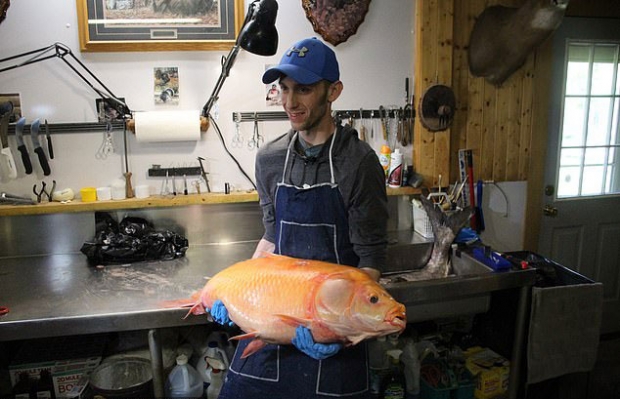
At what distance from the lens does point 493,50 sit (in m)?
2.99

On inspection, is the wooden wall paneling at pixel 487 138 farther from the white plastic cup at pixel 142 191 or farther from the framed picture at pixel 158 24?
the white plastic cup at pixel 142 191

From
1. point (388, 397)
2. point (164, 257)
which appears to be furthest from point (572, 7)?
point (164, 257)

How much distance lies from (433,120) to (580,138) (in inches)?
47.3

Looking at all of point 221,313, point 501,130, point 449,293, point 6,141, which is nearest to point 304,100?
point 221,313

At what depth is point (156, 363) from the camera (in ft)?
6.88

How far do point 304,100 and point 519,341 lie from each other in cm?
179

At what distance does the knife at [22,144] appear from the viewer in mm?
2594

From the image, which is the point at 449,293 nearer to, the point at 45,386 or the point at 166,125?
the point at 166,125

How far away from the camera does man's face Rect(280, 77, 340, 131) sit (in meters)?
1.60

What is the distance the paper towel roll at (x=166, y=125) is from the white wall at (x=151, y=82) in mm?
141

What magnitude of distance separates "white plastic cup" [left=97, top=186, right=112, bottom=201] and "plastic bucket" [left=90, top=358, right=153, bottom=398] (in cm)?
90

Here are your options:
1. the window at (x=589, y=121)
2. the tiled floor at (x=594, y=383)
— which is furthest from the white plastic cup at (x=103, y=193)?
the window at (x=589, y=121)

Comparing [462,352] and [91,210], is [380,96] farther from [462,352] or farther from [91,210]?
[91,210]

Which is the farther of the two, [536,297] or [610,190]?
[610,190]
